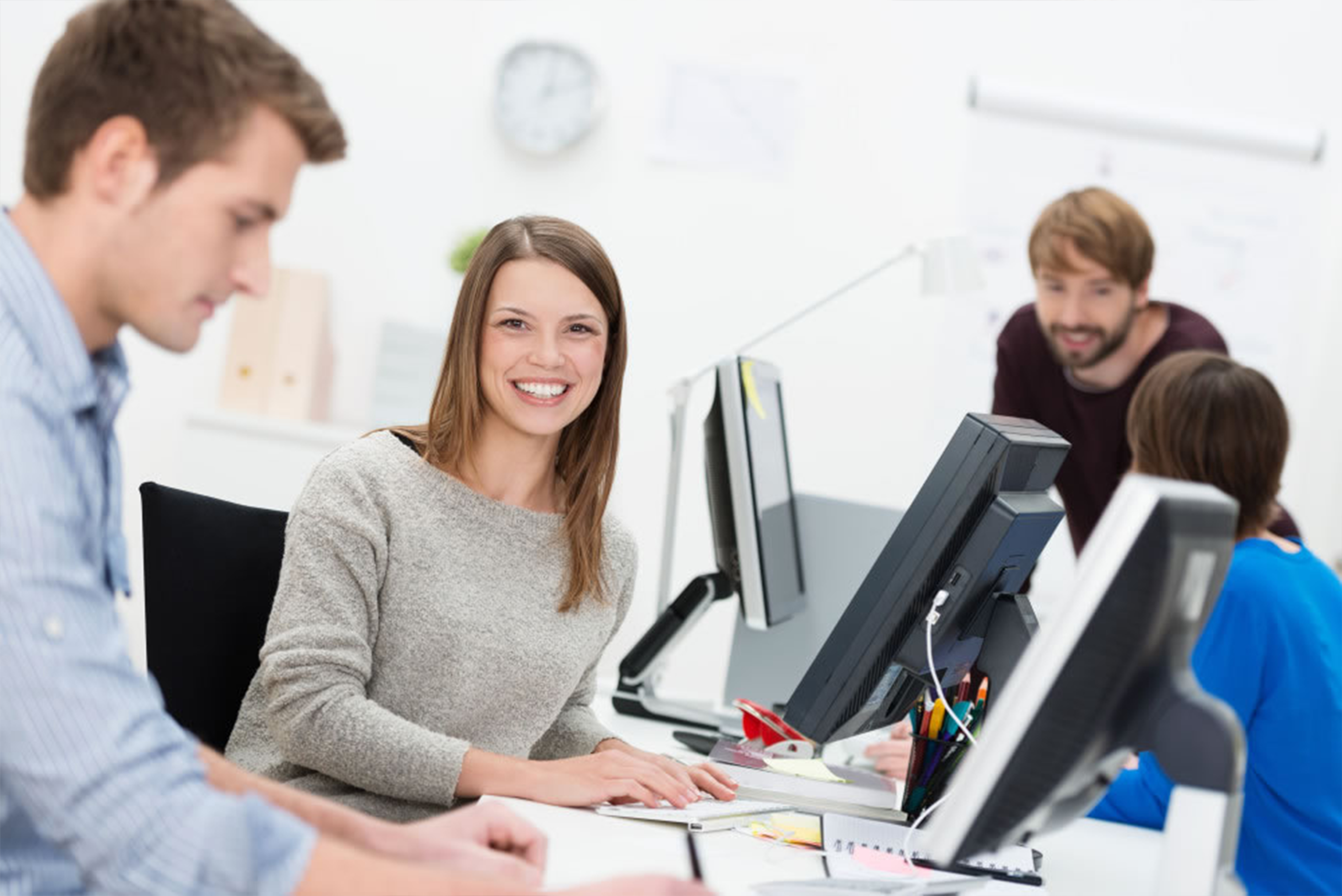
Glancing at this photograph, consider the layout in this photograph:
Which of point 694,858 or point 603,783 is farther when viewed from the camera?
point 603,783

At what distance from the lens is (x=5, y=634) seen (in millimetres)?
755

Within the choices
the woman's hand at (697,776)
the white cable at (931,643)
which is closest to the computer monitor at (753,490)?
the woman's hand at (697,776)

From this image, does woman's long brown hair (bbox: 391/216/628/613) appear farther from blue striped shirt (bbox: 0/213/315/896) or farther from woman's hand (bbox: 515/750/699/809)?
blue striped shirt (bbox: 0/213/315/896)

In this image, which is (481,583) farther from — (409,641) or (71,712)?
(71,712)

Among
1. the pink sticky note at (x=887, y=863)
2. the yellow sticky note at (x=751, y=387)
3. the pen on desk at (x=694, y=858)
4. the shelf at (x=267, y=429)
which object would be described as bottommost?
the pink sticky note at (x=887, y=863)

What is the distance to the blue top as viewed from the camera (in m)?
1.78

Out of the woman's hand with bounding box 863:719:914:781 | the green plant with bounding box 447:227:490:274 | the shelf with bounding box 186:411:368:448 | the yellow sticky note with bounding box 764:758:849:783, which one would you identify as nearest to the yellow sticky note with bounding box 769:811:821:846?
the yellow sticky note with bounding box 764:758:849:783

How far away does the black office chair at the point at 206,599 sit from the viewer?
1550mm

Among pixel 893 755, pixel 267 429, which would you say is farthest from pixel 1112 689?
pixel 267 429

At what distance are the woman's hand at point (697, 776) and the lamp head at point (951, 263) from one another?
124cm

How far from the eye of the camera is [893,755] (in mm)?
1803

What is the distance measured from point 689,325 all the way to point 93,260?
10.1ft

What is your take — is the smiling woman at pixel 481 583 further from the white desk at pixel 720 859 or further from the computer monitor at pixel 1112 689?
the computer monitor at pixel 1112 689

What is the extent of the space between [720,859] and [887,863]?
165 millimetres
